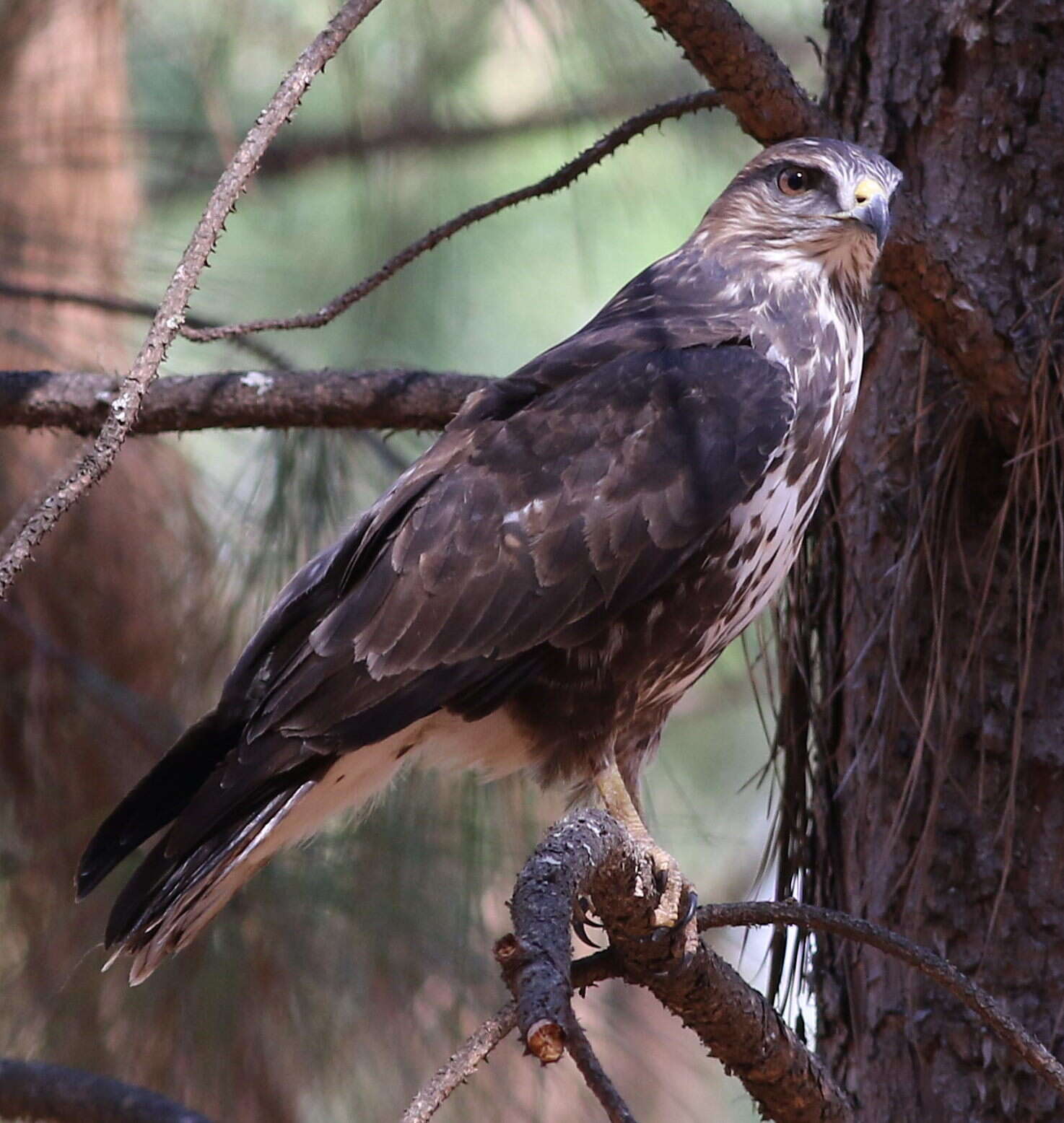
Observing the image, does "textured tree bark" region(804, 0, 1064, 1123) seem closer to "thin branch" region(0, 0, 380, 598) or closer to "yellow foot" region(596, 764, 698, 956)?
"yellow foot" region(596, 764, 698, 956)

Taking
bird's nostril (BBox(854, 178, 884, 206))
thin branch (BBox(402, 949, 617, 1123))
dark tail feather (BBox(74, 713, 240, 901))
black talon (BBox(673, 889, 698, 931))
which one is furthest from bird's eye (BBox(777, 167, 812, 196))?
thin branch (BBox(402, 949, 617, 1123))

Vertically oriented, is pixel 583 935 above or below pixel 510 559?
below

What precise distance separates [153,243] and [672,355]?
1.95 meters

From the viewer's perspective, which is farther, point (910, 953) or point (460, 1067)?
point (910, 953)

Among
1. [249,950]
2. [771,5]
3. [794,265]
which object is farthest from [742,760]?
[794,265]

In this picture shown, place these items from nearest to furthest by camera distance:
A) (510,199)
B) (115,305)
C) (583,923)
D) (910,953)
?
(910,953) → (583,923) → (510,199) → (115,305)

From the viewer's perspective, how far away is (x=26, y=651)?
13.3 feet

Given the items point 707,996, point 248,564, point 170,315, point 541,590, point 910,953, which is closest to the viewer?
point 170,315

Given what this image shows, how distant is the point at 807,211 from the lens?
312cm

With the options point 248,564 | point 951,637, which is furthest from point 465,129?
point 951,637

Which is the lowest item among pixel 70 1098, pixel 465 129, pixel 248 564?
pixel 70 1098

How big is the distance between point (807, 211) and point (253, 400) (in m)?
1.07

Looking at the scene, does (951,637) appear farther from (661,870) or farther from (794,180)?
(794,180)

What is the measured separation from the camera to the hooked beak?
2.67 metres
